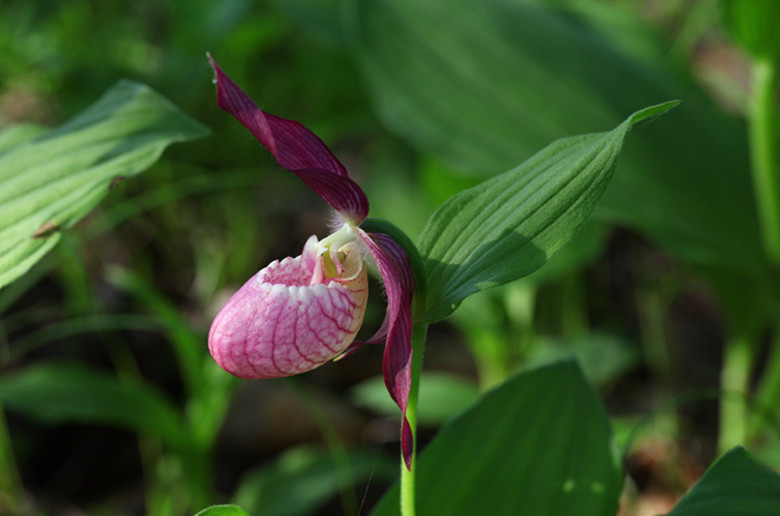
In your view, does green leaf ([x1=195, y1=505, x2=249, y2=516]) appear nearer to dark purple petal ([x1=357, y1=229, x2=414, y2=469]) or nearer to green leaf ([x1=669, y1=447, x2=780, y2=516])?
dark purple petal ([x1=357, y1=229, x2=414, y2=469])

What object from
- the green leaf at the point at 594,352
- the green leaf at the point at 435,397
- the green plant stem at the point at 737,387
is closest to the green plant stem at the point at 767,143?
the green plant stem at the point at 737,387

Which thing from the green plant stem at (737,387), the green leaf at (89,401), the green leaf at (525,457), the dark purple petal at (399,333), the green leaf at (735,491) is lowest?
the green plant stem at (737,387)

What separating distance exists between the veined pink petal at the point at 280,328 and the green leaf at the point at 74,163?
270 millimetres

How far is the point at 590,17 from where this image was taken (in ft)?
5.38

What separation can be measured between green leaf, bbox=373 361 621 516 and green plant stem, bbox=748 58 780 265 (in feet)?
2.18

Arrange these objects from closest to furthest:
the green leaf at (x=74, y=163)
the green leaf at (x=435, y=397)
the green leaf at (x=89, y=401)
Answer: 1. the green leaf at (x=74, y=163)
2. the green leaf at (x=89, y=401)
3. the green leaf at (x=435, y=397)

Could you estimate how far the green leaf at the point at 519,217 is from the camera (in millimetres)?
575

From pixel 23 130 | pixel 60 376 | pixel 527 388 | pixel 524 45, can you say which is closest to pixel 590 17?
pixel 524 45

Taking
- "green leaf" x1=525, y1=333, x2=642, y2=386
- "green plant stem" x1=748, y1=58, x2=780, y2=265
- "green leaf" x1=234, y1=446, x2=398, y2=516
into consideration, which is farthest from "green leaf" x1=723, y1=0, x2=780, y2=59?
"green leaf" x1=234, y1=446, x2=398, y2=516

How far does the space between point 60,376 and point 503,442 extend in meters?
0.90

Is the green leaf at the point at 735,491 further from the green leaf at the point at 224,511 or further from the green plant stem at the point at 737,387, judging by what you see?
the green plant stem at the point at 737,387

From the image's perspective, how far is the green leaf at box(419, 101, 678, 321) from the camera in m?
0.58

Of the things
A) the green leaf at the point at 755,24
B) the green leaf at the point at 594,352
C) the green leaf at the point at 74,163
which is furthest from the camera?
the green leaf at the point at 594,352

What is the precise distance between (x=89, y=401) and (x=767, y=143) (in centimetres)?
127
